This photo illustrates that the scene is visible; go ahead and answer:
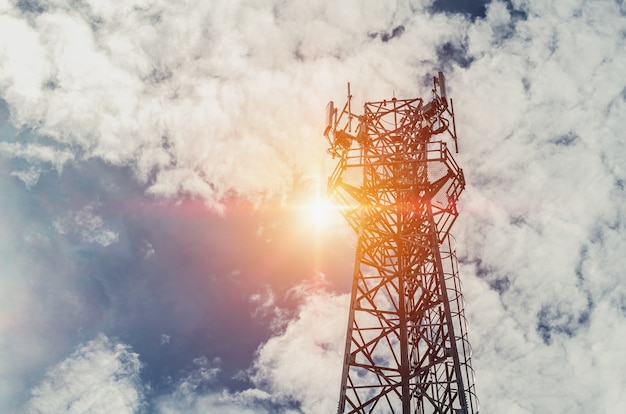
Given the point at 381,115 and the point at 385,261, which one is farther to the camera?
the point at 381,115

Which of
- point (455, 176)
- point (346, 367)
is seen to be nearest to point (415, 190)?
point (455, 176)

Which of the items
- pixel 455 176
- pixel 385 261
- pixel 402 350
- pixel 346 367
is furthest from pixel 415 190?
pixel 346 367

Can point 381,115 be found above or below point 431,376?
above

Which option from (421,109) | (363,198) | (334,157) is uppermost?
(421,109)

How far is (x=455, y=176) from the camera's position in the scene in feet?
69.6

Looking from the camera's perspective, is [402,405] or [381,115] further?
[381,115]

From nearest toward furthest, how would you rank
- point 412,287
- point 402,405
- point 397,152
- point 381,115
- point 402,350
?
point 402,405, point 402,350, point 412,287, point 397,152, point 381,115

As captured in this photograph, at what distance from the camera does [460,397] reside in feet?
53.7

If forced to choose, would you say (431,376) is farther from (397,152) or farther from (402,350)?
(397,152)

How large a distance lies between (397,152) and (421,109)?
283 cm

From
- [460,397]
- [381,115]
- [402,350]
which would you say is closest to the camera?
[460,397]

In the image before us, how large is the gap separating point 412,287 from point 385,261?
1690mm

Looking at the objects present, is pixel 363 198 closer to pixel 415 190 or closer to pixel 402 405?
pixel 415 190

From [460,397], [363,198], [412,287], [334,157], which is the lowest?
[460,397]
